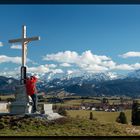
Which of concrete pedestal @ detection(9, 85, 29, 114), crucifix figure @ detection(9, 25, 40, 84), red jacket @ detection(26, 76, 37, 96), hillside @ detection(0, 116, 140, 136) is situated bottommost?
hillside @ detection(0, 116, 140, 136)

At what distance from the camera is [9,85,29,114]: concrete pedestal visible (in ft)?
50.4

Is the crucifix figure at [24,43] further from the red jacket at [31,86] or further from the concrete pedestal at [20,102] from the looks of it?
the red jacket at [31,86]

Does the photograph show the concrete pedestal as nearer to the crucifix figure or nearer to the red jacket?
the red jacket

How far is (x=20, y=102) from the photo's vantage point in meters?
15.6

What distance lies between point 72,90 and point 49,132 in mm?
134363

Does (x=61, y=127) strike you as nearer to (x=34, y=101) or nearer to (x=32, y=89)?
(x=34, y=101)

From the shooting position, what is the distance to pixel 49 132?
13109 mm

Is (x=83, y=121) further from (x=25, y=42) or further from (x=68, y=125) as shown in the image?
(x=25, y=42)

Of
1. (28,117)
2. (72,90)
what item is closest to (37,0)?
(28,117)

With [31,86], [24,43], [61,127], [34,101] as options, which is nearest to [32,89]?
[31,86]

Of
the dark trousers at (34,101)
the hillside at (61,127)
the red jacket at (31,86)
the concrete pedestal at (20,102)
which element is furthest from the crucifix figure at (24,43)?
the hillside at (61,127)

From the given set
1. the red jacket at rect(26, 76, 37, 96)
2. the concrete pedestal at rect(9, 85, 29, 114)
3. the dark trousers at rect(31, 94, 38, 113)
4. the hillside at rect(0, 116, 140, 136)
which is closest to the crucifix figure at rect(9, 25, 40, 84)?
the concrete pedestal at rect(9, 85, 29, 114)

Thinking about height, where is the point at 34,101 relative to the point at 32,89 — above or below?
below

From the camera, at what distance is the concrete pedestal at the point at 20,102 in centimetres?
1538
